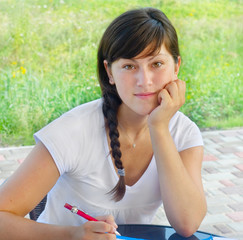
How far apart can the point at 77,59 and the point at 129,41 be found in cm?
361

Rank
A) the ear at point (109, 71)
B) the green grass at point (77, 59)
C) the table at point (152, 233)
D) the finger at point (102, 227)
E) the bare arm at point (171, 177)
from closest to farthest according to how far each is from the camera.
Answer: the finger at point (102, 227), the table at point (152, 233), the bare arm at point (171, 177), the ear at point (109, 71), the green grass at point (77, 59)

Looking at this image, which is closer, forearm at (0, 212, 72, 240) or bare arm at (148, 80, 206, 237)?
forearm at (0, 212, 72, 240)

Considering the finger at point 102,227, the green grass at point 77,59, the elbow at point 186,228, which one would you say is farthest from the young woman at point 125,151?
the green grass at point 77,59

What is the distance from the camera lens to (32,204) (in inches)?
64.6

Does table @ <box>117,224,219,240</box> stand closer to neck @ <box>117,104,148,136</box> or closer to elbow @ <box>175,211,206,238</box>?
elbow @ <box>175,211,206,238</box>

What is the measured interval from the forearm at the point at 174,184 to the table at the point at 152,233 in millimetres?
49

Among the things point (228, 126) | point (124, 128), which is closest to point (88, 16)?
point (228, 126)

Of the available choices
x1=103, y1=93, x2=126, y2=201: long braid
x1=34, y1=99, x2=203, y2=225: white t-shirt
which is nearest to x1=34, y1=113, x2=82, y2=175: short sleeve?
x1=34, y1=99, x2=203, y2=225: white t-shirt

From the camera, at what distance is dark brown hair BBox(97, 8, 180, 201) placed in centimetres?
168

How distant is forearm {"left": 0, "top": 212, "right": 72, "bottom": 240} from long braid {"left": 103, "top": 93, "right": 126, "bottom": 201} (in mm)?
313

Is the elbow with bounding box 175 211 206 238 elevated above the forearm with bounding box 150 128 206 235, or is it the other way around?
the forearm with bounding box 150 128 206 235

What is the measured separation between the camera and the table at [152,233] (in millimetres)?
1611

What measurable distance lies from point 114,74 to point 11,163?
7.87 ft

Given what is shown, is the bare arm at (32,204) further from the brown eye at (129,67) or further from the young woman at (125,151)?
the brown eye at (129,67)
